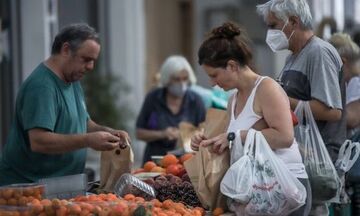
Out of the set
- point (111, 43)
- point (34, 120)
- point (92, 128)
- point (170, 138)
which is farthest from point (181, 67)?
point (111, 43)

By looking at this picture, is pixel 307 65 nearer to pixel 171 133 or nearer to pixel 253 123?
pixel 253 123

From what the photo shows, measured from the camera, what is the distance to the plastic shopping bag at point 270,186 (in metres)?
4.89

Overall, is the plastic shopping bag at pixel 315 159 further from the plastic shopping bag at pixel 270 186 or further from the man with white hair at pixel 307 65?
the plastic shopping bag at pixel 270 186

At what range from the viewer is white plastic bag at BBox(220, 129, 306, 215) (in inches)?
193

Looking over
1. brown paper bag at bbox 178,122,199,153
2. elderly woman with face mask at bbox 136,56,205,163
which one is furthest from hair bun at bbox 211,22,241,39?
elderly woman with face mask at bbox 136,56,205,163

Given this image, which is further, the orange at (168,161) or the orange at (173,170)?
the orange at (168,161)

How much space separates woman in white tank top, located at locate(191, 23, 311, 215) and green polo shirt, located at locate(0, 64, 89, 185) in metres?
0.90

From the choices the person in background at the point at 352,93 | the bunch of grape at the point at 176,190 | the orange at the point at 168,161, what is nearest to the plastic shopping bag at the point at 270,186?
the bunch of grape at the point at 176,190

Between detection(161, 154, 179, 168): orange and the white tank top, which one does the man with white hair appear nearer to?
the white tank top

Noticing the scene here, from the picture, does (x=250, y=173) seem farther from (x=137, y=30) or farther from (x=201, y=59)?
(x=137, y=30)

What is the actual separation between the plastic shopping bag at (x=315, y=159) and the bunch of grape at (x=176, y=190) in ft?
2.13

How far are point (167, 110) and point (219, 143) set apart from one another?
3.53 metres

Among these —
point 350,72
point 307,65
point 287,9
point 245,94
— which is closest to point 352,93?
point 350,72

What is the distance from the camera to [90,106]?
12.4 metres
